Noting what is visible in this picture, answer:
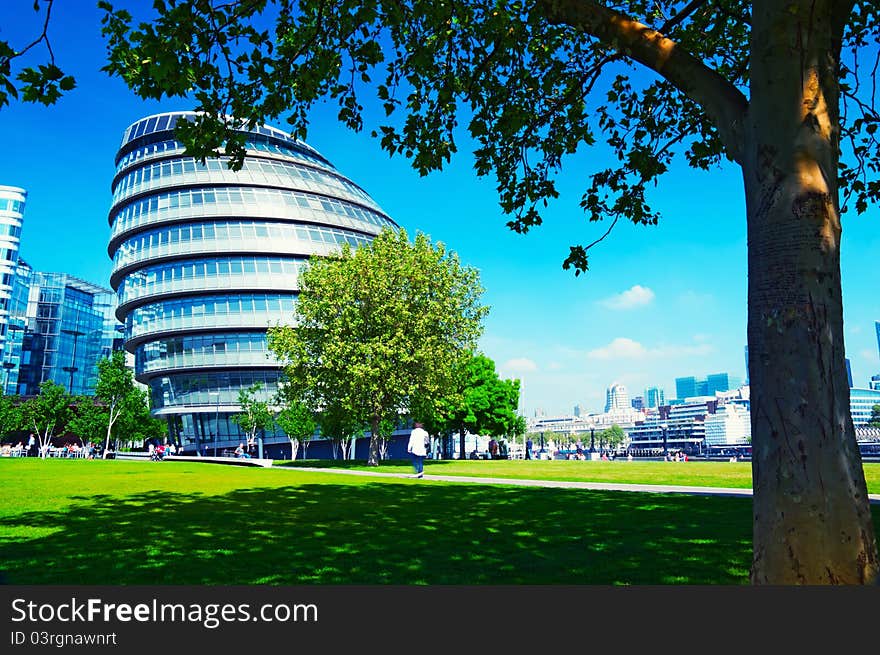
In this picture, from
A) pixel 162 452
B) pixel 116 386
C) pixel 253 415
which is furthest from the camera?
pixel 162 452

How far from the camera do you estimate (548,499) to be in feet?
42.3

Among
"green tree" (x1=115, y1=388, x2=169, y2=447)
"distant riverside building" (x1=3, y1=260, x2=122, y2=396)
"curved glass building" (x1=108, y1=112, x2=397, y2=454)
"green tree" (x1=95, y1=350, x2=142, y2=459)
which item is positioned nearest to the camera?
"green tree" (x1=95, y1=350, x2=142, y2=459)

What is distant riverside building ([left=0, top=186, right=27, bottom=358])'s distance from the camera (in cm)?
11600

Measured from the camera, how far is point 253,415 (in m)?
64.9

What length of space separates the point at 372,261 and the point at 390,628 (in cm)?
3312

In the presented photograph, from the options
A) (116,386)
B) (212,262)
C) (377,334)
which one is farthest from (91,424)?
(377,334)

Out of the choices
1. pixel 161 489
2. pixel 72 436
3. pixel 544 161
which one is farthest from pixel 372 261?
pixel 72 436

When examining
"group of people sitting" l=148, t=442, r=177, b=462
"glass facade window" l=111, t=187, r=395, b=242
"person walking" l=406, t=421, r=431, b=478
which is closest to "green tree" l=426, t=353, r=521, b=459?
"glass facade window" l=111, t=187, r=395, b=242

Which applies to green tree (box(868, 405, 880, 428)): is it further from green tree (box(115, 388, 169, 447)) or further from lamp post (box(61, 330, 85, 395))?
lamp post (box(61, 330, 85, 395))

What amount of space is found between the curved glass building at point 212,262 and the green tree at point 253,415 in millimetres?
2725

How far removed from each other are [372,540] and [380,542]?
19 centimetres

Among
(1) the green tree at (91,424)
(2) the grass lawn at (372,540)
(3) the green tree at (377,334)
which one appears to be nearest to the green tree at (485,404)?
(3) the green tree at (377,334)

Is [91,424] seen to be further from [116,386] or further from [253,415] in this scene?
[253,415]

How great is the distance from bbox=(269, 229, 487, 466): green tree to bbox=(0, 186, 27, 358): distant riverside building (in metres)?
105
